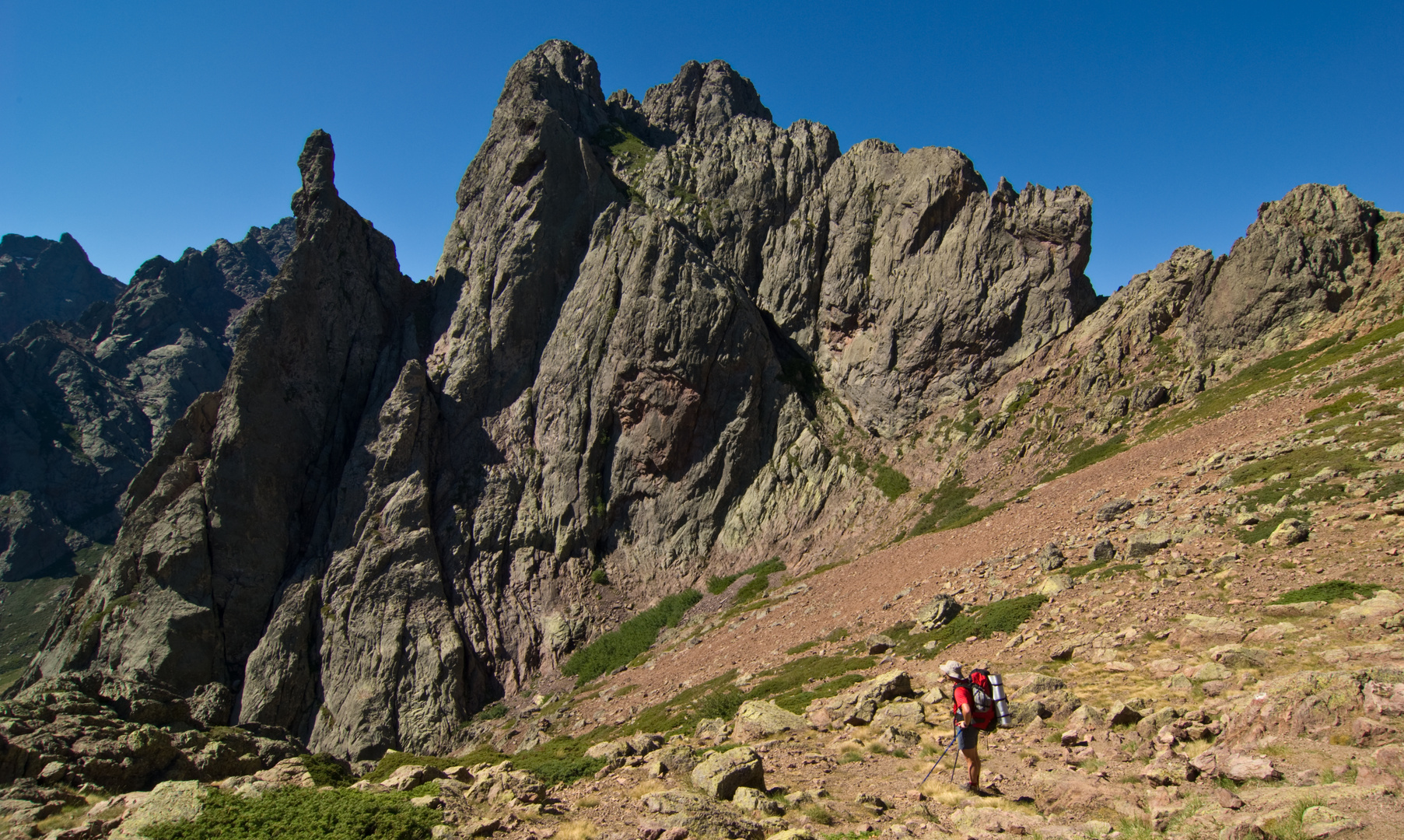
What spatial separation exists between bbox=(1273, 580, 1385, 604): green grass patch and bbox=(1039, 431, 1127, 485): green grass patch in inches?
952

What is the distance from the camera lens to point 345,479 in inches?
1849

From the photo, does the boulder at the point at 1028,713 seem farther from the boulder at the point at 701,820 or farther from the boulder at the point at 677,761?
the boulder at the point at 677,761

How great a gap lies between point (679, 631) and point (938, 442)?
24.5 m

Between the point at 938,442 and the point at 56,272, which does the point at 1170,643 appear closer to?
the point at 938,442

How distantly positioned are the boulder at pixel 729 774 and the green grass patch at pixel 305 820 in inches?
178

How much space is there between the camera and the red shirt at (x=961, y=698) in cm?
1094

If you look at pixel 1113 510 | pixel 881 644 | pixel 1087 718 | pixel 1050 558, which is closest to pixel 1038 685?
pixel 1087 718

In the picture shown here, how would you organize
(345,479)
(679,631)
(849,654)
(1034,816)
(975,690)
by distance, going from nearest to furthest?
1. (1034,816)
2. (975,690)
3. (849,654)
4. (679,631)
5. (345,479)

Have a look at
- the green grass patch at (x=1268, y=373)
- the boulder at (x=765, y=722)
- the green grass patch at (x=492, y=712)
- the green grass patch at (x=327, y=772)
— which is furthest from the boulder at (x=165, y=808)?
the green grass patch at (x=1268, y=373)

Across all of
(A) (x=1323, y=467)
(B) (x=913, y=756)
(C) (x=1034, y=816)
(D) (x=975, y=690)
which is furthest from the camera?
(A) (x=1323, y=467)

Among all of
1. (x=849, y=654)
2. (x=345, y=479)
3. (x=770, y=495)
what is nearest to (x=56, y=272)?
(x=345, y=479)

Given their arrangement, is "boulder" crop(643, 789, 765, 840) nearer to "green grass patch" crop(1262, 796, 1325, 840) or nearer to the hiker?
the hiker

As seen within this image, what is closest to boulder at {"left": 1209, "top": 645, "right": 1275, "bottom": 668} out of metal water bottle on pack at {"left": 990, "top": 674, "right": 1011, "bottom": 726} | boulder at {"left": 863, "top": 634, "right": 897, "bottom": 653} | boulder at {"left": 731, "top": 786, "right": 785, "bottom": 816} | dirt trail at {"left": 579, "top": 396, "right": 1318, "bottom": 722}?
metal water bottle on pack at {"left": 990, "top": 674, "right": 1011, "bottom": 726}

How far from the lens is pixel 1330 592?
13.7 meters
